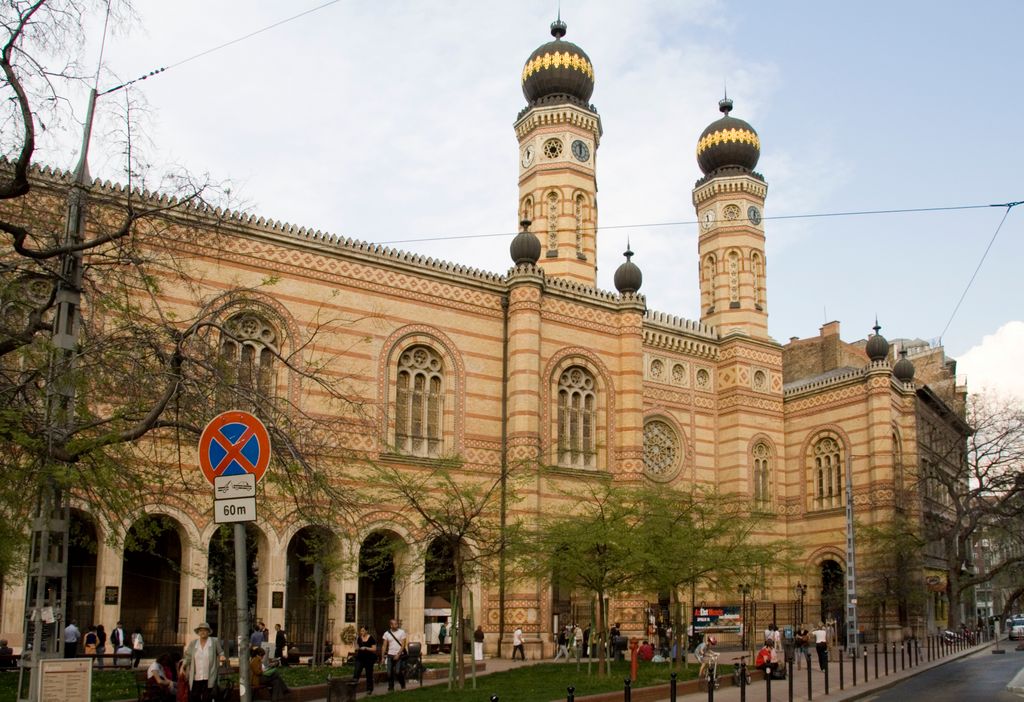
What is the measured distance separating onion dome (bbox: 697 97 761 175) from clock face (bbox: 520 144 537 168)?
8.24 meters

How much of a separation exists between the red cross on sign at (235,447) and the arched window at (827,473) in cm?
3207

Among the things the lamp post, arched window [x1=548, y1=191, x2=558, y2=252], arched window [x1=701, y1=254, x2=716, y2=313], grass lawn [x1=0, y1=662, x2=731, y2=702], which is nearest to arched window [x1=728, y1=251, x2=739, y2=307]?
arched window [x1=701, y1=254, x2=716, y2=313]

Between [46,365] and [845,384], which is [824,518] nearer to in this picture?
[845,384]

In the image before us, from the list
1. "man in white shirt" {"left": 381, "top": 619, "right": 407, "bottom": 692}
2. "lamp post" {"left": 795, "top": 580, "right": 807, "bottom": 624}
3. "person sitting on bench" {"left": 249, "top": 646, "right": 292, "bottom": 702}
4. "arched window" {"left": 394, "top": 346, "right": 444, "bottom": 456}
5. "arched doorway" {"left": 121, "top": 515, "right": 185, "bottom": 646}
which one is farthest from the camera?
"lamp post" {"left": 795, "top": 580, "right": 807, "bottom": 624}

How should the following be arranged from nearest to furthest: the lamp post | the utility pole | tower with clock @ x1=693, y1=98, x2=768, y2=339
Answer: the utility pole → the lamp post → tower with clock @ x1=693, y1=98, x2=768, y2=339

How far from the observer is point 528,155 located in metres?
36.0

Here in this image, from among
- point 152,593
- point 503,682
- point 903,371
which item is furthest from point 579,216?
point 503,682

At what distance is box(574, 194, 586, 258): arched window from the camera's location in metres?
34.8

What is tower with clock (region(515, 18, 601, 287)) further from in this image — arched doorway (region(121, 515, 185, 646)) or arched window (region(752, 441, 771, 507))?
arched doorway (region(121, 515, 185, 646))

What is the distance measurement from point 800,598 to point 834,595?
2.56m

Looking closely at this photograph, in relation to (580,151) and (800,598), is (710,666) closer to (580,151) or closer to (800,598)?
Result: (800,598)

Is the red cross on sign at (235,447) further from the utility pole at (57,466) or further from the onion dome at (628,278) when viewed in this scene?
the onion dome at (628,278)

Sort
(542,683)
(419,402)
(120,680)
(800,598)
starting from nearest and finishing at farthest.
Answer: (120,680), (542,683), (419,402), (800,598)

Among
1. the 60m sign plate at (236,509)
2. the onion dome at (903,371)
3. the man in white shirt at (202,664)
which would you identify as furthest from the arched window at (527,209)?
the 60m sign plate at (236,509)
